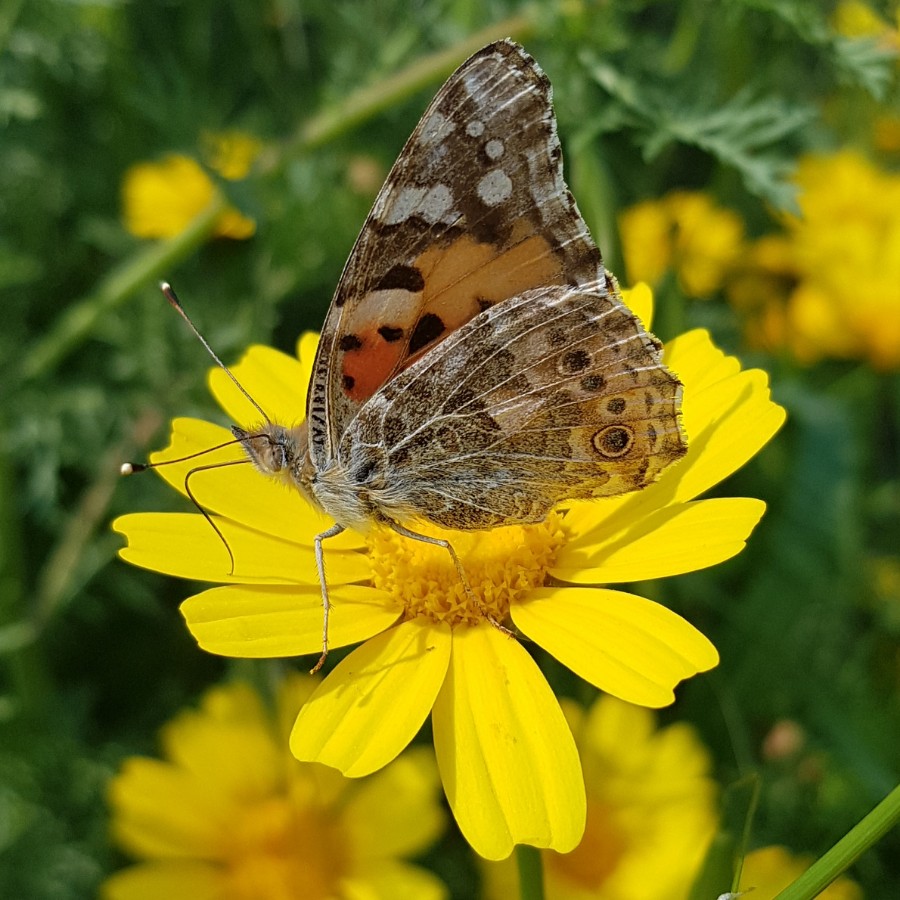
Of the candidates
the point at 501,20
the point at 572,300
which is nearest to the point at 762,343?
the point at 501,20

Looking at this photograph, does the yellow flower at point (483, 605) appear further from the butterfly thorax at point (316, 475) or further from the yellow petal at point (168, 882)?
the yellow petal at point (168, 882)

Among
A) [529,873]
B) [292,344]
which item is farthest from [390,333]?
[292,344]

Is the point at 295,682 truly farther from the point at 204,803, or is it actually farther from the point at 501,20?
the point at 501,20

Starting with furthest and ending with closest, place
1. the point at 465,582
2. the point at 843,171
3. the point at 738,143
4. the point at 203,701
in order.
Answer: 1. the point at 843,171
2. the point at 203,701
3. the point at 738,143
4. the point at 465,582

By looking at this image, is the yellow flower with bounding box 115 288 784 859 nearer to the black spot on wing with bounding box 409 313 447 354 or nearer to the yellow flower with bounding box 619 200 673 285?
the black spot on wing with bounding box 409 313 447 354

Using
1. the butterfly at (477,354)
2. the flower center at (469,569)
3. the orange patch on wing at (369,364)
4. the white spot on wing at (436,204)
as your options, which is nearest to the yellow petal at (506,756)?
the flower center at (469,569)
